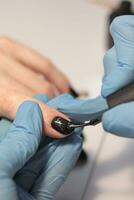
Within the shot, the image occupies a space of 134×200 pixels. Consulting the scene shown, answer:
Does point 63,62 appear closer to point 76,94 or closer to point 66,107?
point 76,94

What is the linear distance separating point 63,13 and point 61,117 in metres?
0.88

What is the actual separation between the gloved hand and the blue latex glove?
0.10m

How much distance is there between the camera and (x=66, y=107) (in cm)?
69

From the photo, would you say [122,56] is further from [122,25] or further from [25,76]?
[25,76]

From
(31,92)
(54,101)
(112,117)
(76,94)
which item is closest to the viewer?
(112,117)

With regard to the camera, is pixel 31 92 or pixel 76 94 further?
pixel 76 94

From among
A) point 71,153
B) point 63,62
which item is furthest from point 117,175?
point 63,62

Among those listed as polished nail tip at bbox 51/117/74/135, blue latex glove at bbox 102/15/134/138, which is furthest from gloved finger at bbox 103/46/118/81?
polished nail tip at bbox 51/117/74/135

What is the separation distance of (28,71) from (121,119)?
402 mm

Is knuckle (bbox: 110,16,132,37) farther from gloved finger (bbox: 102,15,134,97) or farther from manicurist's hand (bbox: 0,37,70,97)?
manicurist's hand (bbox: 0,37,70,97)

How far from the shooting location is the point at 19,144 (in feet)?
2.01

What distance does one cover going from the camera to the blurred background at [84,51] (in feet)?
2.70

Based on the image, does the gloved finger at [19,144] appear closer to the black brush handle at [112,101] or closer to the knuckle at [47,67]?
the black brush handle at [112,101]

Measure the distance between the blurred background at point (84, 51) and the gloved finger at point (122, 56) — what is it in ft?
0.88
